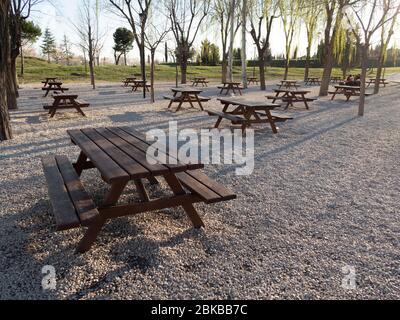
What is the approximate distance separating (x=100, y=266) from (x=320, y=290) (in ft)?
5.09

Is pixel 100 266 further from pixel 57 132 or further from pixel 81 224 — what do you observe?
pixel 57 132

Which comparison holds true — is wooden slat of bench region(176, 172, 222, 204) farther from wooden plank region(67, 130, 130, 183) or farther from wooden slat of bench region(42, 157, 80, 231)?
wooden slat of bench region(42, 157, 80, 231)

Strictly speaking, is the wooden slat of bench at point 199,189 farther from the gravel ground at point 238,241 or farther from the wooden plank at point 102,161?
the wooden plank at point 102,161

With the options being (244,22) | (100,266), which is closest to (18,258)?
(100,266)

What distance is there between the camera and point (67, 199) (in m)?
2.47

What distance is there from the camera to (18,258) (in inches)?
94.3

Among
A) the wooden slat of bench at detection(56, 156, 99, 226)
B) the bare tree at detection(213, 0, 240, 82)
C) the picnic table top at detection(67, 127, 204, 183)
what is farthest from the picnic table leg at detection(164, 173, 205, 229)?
the bare tree at detection(213, 0, 240, 82)

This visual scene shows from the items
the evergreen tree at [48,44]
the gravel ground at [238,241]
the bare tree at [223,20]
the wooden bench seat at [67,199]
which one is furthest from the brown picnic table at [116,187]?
the evergreen tree at [48,44]

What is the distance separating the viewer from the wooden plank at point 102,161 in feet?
7.39

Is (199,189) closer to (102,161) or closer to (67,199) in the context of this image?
(102,161)

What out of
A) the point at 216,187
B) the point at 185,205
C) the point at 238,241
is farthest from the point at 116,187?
the point at 238,241

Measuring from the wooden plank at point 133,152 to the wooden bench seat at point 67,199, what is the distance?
49 centimetres

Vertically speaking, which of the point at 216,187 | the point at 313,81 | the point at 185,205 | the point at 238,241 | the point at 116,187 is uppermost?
the point at 313,81

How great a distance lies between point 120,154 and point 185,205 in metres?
0.74
